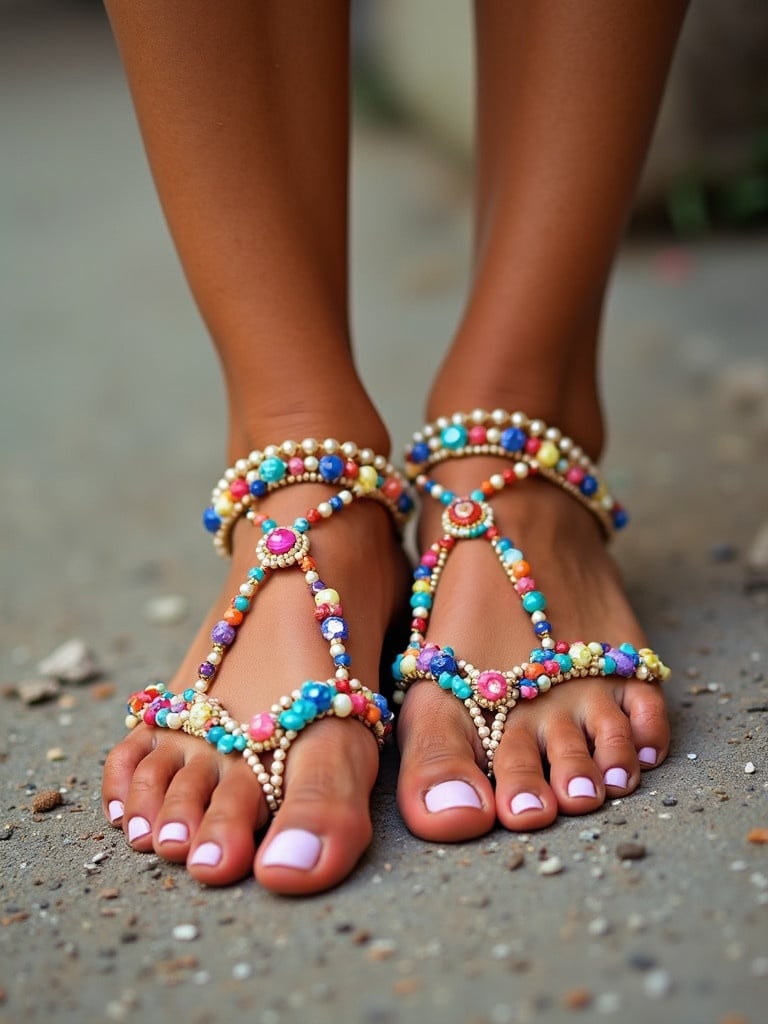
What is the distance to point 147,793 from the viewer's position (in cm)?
107

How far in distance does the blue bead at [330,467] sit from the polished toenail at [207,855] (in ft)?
1.33

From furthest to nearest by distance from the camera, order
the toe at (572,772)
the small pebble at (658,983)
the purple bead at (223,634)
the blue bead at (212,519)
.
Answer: the blue bead at (212,519) < the purple bead at (223,634) < the toe at (572,772) < the small pebble at (658,983)

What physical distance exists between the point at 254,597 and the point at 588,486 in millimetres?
428

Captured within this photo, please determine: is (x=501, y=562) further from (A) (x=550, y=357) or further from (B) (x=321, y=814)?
(B) (x=321, y=814)

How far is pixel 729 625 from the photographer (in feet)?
4.71

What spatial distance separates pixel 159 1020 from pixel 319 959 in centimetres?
12

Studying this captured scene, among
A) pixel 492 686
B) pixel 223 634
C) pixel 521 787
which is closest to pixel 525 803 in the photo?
pixel 521 787

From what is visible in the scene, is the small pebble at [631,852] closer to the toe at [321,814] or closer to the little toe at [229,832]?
the toe at [321,814]

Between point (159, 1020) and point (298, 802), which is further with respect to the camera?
point (298, 802)

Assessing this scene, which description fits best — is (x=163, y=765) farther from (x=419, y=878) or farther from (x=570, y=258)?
(x=570, y=258)

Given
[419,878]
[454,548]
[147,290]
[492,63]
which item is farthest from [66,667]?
[147,290]

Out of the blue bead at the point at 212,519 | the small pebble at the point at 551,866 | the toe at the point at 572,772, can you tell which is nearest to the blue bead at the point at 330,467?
the blue bead at the point at 212,519

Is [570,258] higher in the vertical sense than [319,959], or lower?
higher

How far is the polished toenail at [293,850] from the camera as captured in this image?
3.05ft
